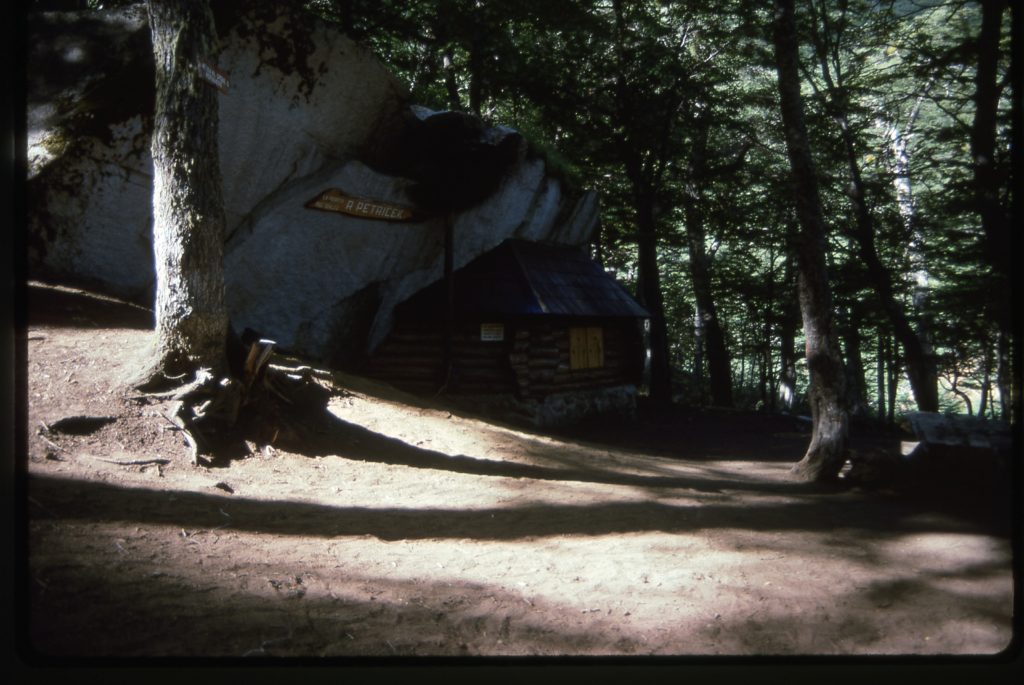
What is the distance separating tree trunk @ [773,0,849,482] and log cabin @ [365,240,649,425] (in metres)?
4.61

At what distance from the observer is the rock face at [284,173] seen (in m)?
6.74

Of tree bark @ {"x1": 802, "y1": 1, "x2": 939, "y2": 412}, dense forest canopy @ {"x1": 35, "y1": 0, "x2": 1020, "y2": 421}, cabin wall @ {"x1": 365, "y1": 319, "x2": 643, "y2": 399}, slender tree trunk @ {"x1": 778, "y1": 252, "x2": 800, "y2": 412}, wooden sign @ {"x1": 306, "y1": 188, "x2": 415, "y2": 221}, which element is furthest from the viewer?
slender tree trunk @ {"x1": 778, "y1": 252, "x2": 800, "y2": 412}

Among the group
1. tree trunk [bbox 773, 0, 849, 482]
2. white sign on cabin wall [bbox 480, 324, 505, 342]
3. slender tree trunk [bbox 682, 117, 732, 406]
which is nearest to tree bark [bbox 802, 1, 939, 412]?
slender tree trunk [bbox 682, 117, 732, 406]

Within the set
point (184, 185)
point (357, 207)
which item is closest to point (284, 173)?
point (357, 207)

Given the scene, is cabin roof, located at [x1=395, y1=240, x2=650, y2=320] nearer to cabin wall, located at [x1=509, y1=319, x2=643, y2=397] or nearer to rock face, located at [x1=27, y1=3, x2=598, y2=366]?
rock face, located at [x1=27, y1=3, x2=598, y2=366]

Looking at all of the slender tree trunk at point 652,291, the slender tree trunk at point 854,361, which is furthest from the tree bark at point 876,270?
the slender tree trunk at point 652,291

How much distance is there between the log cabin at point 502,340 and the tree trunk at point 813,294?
4.61 m

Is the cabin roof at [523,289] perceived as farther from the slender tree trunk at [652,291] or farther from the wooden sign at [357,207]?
the slender tree trunk at [652,291]

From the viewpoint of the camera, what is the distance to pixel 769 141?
16.3 metres

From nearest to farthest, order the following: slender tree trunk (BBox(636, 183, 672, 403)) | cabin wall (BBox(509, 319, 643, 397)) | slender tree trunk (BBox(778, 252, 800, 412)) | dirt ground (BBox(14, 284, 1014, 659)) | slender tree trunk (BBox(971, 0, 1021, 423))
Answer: dirt ground (BBox(14, 284, 1014, 659)), slender tree trunk (BBox(971, 0, 1021, 423)), cabin wall (BBox(509, 319, 643, 397)), slender tree trunk (BBox(636, 183, 672, 403)), slender tree trunk (BBox(778, 252, 800, 412))

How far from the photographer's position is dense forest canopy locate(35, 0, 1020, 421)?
7312 mm

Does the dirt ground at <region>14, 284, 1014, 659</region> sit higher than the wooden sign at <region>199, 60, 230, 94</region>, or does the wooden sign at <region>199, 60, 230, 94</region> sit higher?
the wooden sign at <region>199, 60, 230, 94</region>

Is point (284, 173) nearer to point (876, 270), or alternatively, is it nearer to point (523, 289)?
point (523, 289)

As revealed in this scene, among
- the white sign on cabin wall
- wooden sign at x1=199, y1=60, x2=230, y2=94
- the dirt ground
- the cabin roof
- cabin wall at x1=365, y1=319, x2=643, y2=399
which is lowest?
the dirt ground
